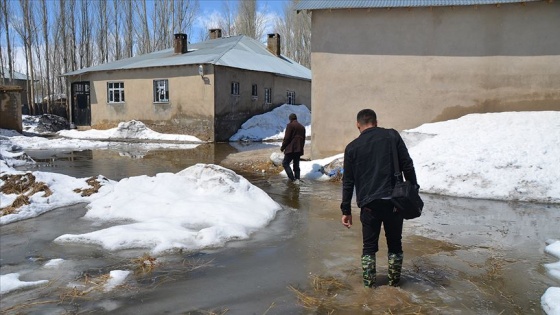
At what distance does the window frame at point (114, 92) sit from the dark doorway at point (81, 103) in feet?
9.44

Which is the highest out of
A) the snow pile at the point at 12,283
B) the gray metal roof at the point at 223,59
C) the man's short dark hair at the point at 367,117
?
the gray metal roof at the point at 223,59

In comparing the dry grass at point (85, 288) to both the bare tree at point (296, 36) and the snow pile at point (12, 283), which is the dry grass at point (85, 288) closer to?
the snow pile at point (12, 283)

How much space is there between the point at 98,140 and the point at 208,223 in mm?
19040

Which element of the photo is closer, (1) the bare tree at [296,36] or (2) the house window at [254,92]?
(2) the house window at [254,92]

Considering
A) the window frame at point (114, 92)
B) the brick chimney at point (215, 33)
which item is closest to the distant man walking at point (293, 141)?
the window frame at point (114, 92)

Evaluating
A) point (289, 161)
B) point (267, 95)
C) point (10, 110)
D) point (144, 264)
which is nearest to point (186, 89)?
point (267, 95)

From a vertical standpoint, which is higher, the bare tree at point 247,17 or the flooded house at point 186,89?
the bare tree at point 247,17

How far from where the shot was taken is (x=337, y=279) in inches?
175

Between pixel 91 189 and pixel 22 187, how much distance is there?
1122mm

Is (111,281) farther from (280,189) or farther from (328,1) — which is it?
(328,1)

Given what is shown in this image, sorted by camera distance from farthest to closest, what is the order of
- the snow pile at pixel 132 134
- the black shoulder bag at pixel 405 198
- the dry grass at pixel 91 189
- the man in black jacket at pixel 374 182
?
1. the snow pile at pixel 132 134
2. the dry grass at pixel 91 189
3. the man in black jacket at pixel 374 182
4. the black shoulder bag at pixel 405 198

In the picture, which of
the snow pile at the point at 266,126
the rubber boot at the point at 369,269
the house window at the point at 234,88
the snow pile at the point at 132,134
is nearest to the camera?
the rubber boot at the point at 369,269

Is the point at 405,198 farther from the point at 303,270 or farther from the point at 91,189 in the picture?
the point at 91,189

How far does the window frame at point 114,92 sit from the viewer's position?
25.4m
